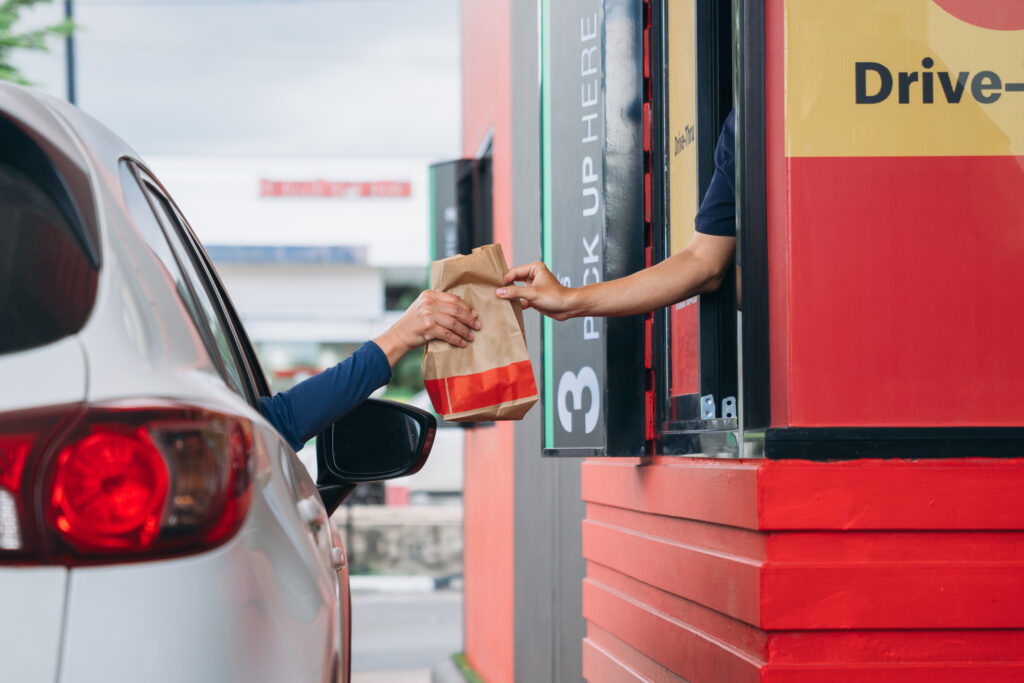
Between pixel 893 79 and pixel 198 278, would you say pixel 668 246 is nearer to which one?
pixel 893 79

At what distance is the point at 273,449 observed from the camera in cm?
169

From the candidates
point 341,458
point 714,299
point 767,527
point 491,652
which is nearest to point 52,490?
point 341,458

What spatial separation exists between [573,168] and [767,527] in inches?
75.8

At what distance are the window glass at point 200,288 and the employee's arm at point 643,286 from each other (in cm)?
97

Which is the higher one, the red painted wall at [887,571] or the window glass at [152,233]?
the window glass at [152,233]

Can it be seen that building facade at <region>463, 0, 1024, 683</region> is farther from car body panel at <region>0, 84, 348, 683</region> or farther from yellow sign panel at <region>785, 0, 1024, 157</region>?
car body panel at <region>0, 84, 348, 683</region>

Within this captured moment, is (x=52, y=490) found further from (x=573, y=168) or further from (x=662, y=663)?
(x=573, y=168)

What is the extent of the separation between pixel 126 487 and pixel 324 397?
98 cm

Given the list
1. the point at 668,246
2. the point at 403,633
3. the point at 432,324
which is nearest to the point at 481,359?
the point at 432,324

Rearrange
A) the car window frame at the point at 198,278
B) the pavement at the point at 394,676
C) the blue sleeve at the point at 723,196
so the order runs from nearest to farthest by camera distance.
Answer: the car window frame at the point at 198,278 < the blue sleeve at the point at 723,196 < the pavement at the point at 394,676

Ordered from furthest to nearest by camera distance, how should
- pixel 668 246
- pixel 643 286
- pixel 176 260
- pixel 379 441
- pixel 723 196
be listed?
1. pixel 668 246
2. pixel 643 286
3. pixel 723 196
4. pixel 379 441
5. pixel 176 260

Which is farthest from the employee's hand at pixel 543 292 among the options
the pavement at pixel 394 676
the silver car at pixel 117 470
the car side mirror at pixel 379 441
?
the pavement at pixel 394 676

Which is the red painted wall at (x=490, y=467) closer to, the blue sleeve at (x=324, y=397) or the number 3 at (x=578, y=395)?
the number 3 at (x=578, y=395)

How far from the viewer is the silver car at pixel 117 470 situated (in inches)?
52.1
